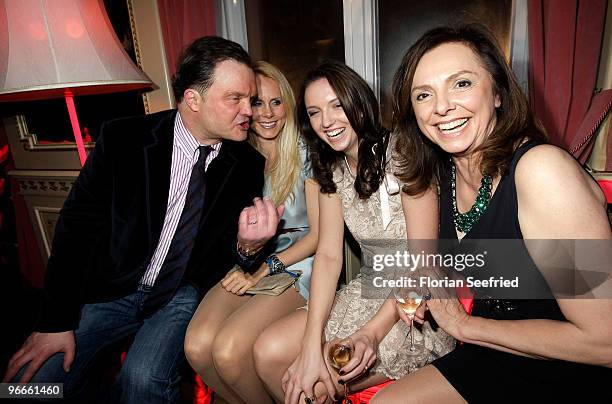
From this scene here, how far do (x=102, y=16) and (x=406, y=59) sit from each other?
1.55 meters

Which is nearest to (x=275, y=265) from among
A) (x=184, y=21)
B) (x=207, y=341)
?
(x=207, y=341)

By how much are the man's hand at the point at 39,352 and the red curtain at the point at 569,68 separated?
257 cm

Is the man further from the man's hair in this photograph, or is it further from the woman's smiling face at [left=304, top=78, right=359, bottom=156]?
the woman's smiling face at [left=304, top=78, right=359, bottom=156]

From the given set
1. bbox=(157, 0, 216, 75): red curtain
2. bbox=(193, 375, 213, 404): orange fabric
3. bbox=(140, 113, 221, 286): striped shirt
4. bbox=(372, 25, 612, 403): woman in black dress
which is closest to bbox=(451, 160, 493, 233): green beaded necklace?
bbox=(372, 25, 612, 403): woman in black dress

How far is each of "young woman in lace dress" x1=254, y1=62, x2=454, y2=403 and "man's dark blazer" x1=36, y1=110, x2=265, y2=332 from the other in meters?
0.52

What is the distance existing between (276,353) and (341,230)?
2.06 ft

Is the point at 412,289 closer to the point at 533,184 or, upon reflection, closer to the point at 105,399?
the point at 533,184

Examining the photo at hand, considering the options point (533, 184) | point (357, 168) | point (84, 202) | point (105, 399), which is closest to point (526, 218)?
point (533, 184)

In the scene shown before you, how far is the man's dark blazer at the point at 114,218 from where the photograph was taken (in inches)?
66.4

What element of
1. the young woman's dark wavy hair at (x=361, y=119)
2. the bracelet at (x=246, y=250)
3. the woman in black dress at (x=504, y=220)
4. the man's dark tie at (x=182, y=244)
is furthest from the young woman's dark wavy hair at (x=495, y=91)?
the man's dark tie at (x=182, y=244)

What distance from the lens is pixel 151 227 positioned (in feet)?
5.70

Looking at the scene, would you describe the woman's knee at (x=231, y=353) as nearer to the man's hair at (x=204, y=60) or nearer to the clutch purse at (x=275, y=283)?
the clutch purse at (x=275, y=283)

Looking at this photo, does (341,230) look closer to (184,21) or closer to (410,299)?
(410,299)

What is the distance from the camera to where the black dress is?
1.08 metres
